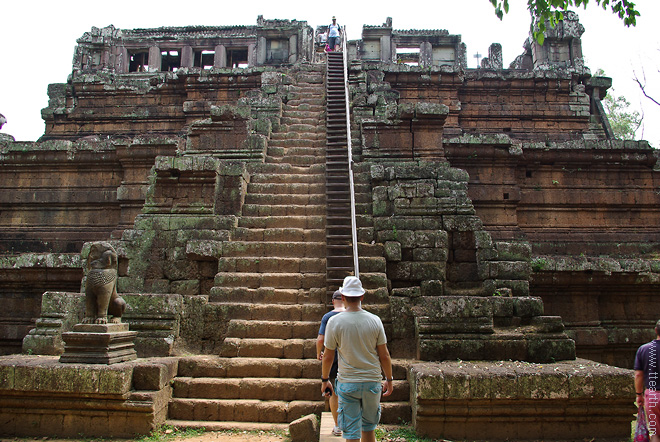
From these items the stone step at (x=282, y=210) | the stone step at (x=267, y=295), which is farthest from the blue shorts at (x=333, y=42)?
the stone step at (x=267, y=295)

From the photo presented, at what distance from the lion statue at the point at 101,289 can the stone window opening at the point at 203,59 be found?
20659 mm

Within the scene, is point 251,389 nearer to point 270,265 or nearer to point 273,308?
point 273,308

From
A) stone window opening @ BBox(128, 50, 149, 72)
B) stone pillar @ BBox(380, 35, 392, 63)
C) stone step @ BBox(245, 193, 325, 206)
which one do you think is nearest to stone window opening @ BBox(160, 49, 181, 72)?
stone window opening @ BBox(128, 50, 149, 72)

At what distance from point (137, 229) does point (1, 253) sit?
4.91 meters

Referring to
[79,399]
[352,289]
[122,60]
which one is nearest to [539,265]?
[352,289]

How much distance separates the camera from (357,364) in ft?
11.8

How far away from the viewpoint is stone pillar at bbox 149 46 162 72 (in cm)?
2308

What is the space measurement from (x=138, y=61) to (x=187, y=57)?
125 inches

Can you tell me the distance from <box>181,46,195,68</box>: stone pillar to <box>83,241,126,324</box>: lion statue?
20138mm

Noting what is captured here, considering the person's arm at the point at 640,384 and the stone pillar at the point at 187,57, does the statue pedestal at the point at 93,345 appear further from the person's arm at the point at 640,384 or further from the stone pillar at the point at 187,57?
the stone pillar at the point at 187,57

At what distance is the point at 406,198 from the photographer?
287 inches

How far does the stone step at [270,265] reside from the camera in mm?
6930

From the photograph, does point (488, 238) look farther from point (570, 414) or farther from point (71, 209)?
point (71, 209)

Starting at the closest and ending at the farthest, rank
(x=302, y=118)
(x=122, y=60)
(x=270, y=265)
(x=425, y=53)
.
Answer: (x=270, y=265) → (x=302, y=118) → (x=425, y=53) → (x=122, y=60)
